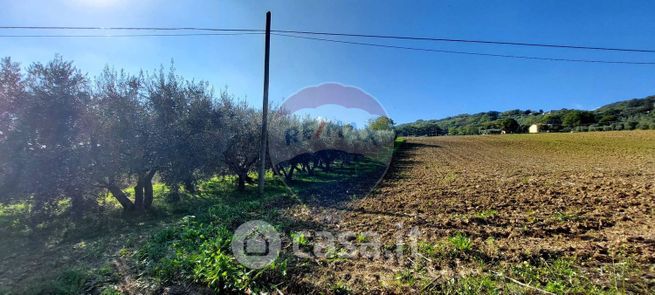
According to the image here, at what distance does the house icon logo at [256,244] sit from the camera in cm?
498

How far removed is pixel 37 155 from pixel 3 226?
2616 millimetres

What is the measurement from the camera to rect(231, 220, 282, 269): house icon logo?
498 cm

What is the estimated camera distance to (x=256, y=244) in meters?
5.91

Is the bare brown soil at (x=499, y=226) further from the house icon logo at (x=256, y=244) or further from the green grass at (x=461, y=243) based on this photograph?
the house icon logo at (x=256, y=244)

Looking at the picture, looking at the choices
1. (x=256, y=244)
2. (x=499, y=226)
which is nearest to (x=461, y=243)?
(x=499, y=226)

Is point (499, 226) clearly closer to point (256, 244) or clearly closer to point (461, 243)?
point (461, 243)

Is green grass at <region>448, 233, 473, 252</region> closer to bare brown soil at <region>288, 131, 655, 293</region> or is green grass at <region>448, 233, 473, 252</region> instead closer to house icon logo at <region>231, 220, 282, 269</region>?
bare brown soil at <region>288, 131, 655, 293</region>

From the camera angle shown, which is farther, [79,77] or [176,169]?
[176,169]

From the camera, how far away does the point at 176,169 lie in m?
10.1

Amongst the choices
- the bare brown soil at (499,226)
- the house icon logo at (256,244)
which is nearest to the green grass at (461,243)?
the bare brown soil at (499,226)

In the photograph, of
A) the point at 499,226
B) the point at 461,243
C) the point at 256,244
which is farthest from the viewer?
the point at 499,226

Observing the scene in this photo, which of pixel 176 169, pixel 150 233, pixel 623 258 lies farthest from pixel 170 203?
pixel 623 258

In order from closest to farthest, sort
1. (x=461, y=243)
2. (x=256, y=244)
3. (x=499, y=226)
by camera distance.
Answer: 1. (x=461, y=243)
2. (x=256, y=244)
3. (x=499, y=226)

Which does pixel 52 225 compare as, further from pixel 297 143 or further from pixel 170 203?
pixel 297 143
